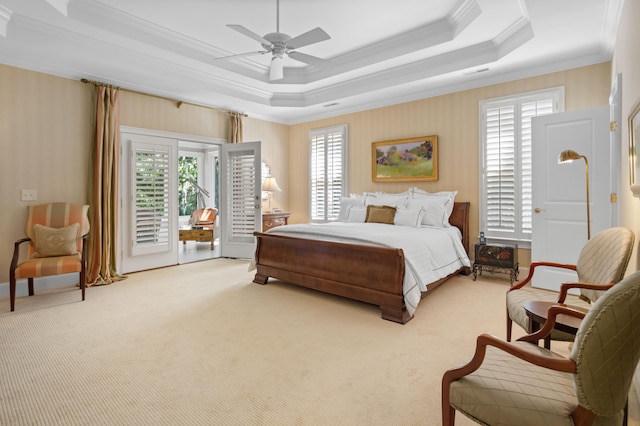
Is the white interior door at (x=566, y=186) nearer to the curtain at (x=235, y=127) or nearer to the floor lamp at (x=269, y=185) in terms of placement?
the floor lamp at (x=269, y=185)

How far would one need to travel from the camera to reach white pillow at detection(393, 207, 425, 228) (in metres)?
4.69

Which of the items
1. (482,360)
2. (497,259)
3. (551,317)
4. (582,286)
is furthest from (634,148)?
(497,259)

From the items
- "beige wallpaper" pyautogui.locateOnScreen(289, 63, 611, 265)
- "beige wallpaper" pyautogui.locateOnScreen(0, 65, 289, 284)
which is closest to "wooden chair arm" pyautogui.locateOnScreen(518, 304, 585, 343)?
"beige wallpaper" pyautogui.locateOnScreen(289, 63, 611, 265)

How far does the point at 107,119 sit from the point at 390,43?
3.99 meters

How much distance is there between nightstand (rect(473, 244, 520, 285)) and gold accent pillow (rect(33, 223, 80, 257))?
200 inches

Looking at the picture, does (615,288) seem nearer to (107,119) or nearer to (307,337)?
(307,337)

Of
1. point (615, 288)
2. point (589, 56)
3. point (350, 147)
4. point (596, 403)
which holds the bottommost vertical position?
point (596, 403)

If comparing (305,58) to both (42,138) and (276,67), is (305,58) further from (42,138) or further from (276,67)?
(42,138)

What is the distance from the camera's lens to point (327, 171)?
269 inches

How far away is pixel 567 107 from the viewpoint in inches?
167

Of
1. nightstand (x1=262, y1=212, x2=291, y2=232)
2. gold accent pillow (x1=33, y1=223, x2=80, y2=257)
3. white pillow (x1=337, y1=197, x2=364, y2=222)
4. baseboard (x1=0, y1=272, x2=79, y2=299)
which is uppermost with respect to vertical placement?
white pillow (x1=337, y1=197, x2=364, y2=222)

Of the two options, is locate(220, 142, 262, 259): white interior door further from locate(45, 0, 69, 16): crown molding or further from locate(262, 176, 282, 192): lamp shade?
locate(45, 0, 69, 16): crown molding

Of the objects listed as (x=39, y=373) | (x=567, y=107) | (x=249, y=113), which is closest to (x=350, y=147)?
(x=249, y=113)

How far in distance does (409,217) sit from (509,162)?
5.09 ft
